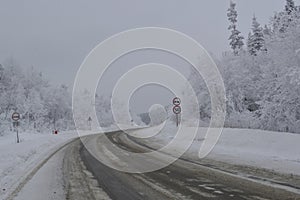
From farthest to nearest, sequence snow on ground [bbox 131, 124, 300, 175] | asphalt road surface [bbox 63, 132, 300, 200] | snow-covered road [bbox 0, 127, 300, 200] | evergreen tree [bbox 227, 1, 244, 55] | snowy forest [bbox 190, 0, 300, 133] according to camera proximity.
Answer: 1. evergreen tree [bbox 227, 1, 244, 55]
2. snowy forest [bbox 190, 0, 300, 133]
3. snow on ground [bbox 131, 124, 300, 175]
4. snow-covered road [bbox 0, 127, 300, 200]
5. asphalt road surface [bbox 63, 132, 300, 200]

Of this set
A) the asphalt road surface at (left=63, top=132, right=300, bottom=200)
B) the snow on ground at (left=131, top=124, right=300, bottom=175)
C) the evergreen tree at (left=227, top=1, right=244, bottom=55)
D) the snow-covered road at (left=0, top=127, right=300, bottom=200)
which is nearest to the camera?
the asphalt road surface at (left=63, top=132, right=300, bottom=200)

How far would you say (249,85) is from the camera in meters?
40.1

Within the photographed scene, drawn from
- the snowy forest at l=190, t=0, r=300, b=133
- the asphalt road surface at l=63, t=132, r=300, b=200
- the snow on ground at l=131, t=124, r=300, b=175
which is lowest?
the asphalt road surface at l=63, t=132, r=300, b=200

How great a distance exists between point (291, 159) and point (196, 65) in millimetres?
34171

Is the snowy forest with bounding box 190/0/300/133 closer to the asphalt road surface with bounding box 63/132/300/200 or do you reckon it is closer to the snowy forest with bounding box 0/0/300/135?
the snowy forest with bounding box 0/0/300/135

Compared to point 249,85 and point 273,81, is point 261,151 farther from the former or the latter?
point 249,85

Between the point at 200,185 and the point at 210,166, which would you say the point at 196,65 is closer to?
the point at 210,166

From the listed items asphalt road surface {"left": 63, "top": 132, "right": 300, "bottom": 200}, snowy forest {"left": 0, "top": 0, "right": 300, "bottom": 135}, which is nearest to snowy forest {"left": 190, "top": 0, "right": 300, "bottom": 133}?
snowy forest {"left": 0, "top": 0, "right": 300, "bottom": 135}

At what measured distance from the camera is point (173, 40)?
24562 mm

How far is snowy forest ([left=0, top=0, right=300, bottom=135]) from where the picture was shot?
2250 centimetres

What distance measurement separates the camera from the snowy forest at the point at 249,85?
22500mm

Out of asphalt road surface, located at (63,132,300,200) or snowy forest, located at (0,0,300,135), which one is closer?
asphalt road surface, located at (63,132,300,200)

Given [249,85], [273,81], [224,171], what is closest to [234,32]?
[249,85]

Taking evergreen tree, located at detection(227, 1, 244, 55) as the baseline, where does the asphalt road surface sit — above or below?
below
